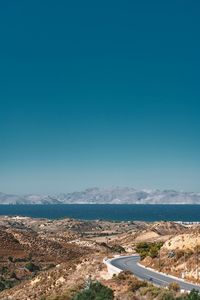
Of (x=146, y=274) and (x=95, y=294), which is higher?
(x=146, y=274)

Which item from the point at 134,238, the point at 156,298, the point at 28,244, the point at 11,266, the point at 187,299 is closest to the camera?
the point at 187,299

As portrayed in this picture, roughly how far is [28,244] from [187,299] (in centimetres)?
7195

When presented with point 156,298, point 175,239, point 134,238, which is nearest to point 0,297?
point 175,239

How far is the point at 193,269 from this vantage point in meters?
39.5

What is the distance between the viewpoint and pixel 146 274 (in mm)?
40938

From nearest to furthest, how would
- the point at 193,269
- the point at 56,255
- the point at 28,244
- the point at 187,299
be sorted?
1. the point at 187,299
2. the point at 193,269
3. the point at 56,255
4. the point at 28,244

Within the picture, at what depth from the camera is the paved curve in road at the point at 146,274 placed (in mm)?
35438

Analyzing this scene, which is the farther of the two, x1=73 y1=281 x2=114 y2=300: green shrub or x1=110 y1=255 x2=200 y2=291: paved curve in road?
x1=110 y1=255 x2=200 y2=291: paved curve in road

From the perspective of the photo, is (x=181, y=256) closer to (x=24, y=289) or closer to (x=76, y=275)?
(x=76, y=275)

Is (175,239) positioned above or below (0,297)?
above

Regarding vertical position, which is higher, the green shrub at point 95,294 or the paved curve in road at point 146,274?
the paved curve in road at point 146,274

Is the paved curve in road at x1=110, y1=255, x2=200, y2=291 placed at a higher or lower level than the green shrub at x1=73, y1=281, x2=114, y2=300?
higher

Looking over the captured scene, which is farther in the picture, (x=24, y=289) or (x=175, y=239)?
(x=175, y=239)

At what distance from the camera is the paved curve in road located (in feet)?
116
